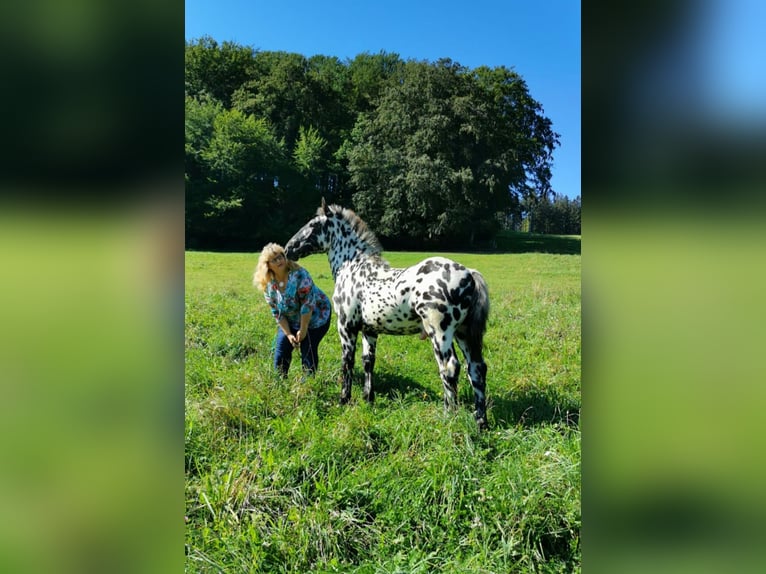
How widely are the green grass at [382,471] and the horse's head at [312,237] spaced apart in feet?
4.06

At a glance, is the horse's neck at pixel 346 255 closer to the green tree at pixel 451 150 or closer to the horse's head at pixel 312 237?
the horse's head at pixel 312 237

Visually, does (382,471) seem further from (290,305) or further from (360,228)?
(360,228)

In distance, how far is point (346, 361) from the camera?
393 centimetres

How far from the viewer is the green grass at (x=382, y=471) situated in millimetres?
2223

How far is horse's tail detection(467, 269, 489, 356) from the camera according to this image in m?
3.56

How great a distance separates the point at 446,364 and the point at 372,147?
41.3ft

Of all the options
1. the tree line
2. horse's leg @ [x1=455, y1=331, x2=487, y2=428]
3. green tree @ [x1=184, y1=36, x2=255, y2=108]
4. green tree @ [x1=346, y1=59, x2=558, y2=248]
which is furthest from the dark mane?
green tree @ [x1=184, y1=36, x2=255, y2=108]

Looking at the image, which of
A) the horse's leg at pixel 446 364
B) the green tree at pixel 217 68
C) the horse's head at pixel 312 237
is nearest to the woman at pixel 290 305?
the horse's head at pixel 312 237

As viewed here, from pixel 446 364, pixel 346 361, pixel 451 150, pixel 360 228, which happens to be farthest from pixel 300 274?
pixel 451 150

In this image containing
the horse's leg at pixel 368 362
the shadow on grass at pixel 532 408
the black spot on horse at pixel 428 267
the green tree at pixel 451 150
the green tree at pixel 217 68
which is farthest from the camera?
the green tree at pixel 451 150
